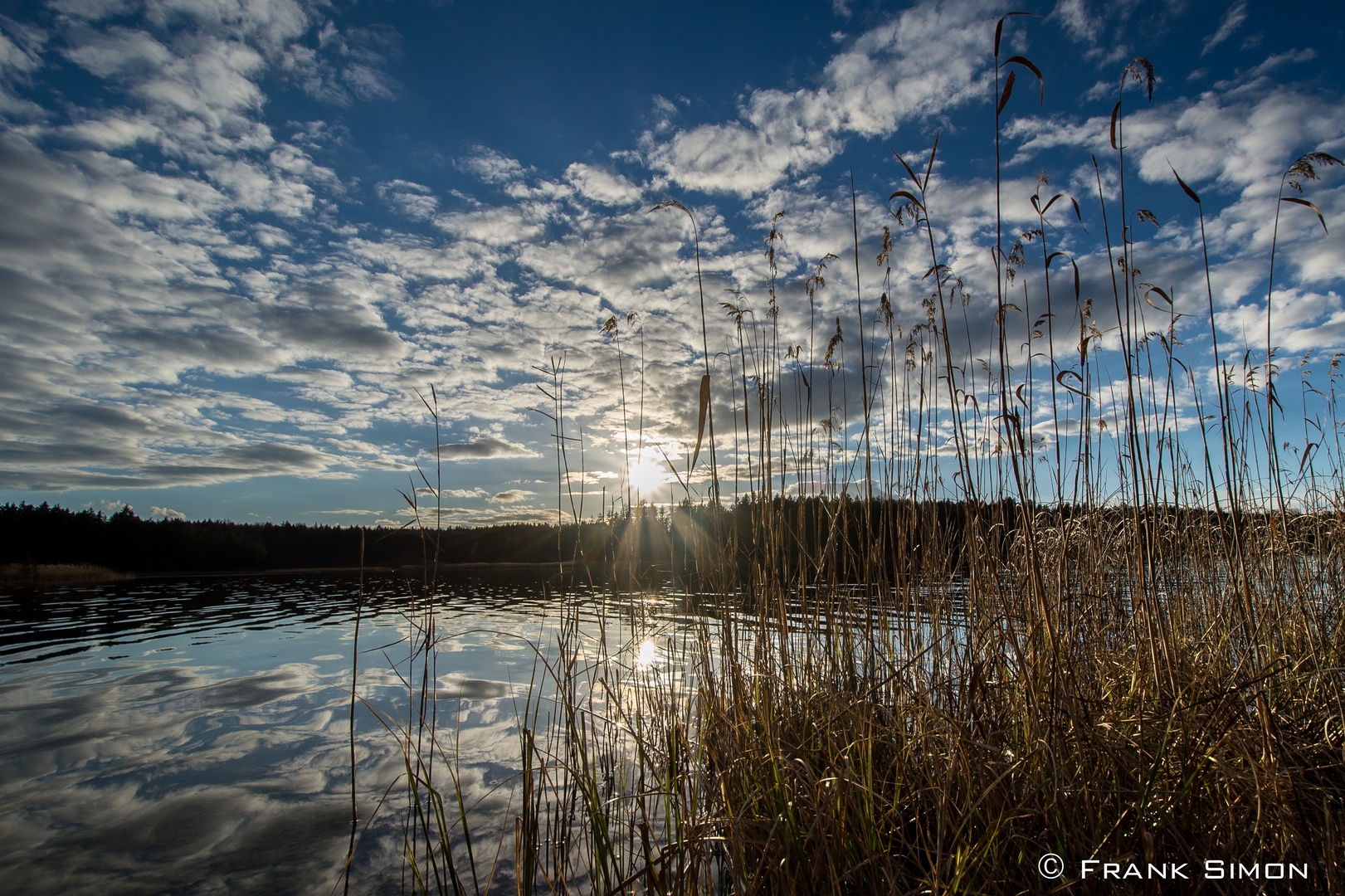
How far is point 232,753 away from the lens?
4328 millimetres

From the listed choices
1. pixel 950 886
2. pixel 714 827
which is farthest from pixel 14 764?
pixel 950 886

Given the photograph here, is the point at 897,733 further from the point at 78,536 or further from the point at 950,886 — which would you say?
the point at 78,536

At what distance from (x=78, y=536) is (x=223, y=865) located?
51.3 meters

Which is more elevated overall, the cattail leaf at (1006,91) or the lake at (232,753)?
the cattail leaf at (1006,91)

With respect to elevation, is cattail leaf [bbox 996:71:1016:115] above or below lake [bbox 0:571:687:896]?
above

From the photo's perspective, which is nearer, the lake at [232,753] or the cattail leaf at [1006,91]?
the cattail leaf at [1006,91]

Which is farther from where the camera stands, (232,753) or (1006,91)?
(232,753)

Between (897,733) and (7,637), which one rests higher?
(897,733)

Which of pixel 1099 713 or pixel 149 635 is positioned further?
pixel 149 635

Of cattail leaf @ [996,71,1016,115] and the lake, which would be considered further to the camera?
the lake

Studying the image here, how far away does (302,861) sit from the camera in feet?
9.19

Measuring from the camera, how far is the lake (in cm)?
279

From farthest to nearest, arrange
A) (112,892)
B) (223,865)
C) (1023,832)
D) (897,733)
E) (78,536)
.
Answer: (78,536) < (223,865) < (112,892) < (897,733) < (1023,832)

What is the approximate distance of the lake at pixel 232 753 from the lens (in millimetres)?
2789
